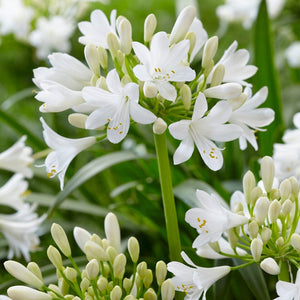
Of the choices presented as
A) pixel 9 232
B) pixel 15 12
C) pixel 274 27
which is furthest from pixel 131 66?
pixel 15 12

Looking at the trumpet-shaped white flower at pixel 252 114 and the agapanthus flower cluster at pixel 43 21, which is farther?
the agapanthus flower cluster at pixel 43 21

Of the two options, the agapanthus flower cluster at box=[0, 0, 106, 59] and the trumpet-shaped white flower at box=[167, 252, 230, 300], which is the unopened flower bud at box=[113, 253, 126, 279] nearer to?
the trumpet-shaped white flower at box=[167, 252, 230, 300]

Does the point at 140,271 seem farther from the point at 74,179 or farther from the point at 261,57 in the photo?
the point at 261,57

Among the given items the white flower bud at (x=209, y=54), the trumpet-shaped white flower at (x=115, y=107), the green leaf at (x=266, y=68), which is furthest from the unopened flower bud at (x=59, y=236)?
the green leaf at (x=266, y=68)

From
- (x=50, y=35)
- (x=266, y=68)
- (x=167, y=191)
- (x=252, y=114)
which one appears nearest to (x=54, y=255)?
(x=167, y=191)

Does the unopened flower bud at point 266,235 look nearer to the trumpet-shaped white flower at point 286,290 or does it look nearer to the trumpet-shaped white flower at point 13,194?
the trumpet-shaped white flower at point 286,290
